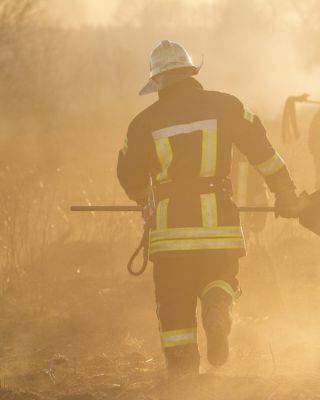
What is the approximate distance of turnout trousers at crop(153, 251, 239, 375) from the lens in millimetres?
4301

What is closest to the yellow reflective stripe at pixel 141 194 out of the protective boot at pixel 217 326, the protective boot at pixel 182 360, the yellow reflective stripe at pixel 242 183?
the protective boot at pixel 217 326

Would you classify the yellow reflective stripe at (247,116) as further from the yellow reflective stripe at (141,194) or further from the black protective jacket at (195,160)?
the yellow reflective stripe at (141,194)

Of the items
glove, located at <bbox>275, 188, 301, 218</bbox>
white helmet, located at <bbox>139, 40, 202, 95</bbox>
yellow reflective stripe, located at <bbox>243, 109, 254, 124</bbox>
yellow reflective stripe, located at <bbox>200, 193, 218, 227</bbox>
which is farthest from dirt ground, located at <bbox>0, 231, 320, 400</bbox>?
white helmet, located at <bbox>139, 40, 202, 95</bbox>

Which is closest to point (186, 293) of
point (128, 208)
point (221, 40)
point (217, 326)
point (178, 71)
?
point (217, 326)

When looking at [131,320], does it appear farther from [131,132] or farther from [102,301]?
[131,132]

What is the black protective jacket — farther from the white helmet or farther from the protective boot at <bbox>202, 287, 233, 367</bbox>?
the protective boot at <bbox>202, 287, 233, 367</bbox>

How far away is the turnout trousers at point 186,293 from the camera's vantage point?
169 inches

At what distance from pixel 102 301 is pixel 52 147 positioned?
12290mm

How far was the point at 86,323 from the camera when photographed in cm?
727

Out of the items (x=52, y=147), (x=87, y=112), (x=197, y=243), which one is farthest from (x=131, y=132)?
(x=87, y=112)

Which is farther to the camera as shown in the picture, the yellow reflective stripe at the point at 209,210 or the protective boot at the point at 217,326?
the yellow reflective stripe at the point at 209,210

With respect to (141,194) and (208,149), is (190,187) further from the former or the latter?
(141,194)

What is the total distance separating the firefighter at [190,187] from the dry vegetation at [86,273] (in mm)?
393

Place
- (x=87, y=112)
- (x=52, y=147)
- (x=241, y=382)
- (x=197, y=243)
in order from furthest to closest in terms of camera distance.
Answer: (x=87, y=112) < (x=52, y=147) < (x=197, y=243) < (x=241, y=382)
